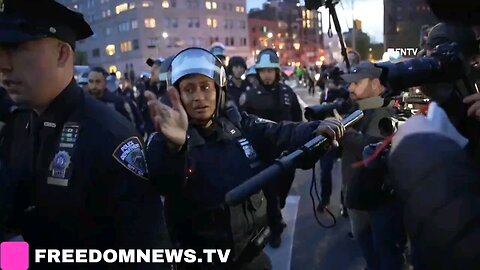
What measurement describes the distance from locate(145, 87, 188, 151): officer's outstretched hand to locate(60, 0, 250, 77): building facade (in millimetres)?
59129

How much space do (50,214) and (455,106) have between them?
127 centimetres

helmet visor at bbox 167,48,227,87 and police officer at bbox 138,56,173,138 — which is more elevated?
helmet visor at bbox 167,48,227,87

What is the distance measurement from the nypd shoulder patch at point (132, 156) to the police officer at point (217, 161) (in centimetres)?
21

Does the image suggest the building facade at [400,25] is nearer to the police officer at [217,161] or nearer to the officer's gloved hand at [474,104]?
the police officer at [217,161]

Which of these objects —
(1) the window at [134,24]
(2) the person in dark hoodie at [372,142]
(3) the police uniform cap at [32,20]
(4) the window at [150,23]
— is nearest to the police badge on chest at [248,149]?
(2) the person in dark hoodie at [372,142]

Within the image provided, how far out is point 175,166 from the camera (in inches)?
71.2

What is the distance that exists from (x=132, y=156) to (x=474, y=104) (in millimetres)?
1096

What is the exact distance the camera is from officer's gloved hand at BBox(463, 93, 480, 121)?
98cm

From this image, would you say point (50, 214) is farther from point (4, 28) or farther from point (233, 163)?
point (233, 163)

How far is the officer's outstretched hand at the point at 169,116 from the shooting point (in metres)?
1.66

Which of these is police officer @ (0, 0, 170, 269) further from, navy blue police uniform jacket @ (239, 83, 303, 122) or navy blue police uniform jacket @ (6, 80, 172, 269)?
navy blue police uniform jacket @ (239, 83, 303, 122)

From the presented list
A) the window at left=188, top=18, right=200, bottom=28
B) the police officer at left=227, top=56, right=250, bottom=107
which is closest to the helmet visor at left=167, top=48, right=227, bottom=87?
the police officer at left=227, top=56, right=250, bottom=107

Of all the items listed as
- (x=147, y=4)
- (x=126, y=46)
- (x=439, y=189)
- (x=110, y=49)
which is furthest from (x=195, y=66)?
(x=110, y=49)

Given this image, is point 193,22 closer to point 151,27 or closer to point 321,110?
point 151,27
